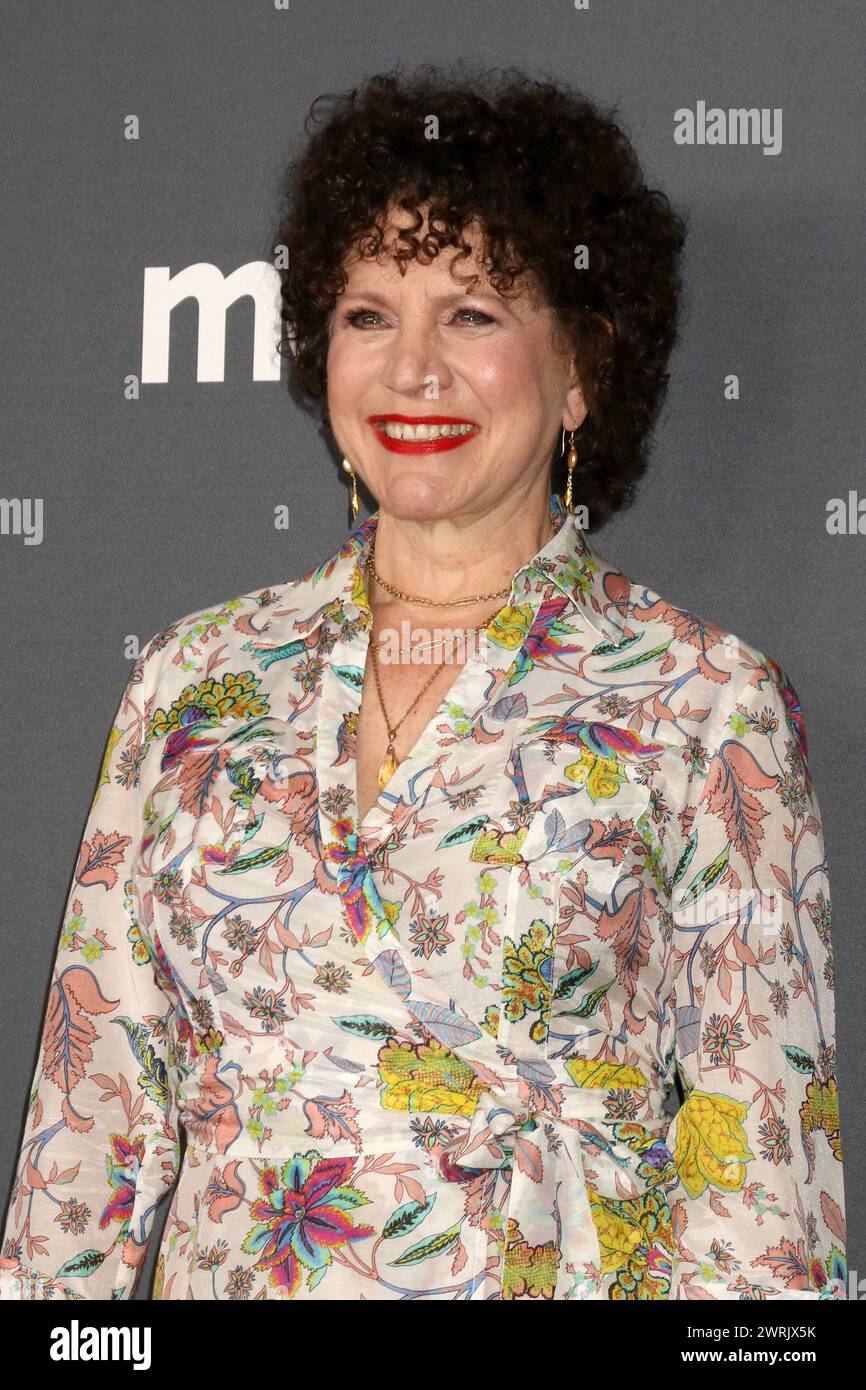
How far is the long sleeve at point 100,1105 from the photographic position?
1.87 metres

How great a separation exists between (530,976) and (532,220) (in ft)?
2.54

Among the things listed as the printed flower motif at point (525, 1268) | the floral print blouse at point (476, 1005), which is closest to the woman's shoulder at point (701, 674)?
the floral print blouse at point (476, 1005)

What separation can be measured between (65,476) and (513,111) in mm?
709

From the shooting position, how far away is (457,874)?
172 centimetres

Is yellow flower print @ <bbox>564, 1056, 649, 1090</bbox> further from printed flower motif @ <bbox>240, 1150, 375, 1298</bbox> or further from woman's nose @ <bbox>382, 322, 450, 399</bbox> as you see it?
woman's nose @ <bbox>382, 322, 450, 399</bbox>

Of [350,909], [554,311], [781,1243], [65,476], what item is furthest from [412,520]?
[781,1243]

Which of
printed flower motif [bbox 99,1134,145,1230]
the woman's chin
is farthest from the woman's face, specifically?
printed flower motif [bbox 99,1134,145,1230]

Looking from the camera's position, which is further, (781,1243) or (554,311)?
(554,311)

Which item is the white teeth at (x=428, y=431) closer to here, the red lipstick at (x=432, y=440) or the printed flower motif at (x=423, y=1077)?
the red lipstick at (x=432, y=440)

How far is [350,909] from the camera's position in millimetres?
1731

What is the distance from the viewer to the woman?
1.71 metres

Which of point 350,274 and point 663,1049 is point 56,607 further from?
point 663,1049

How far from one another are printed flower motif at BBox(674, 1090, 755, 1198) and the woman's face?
64 centimetres
